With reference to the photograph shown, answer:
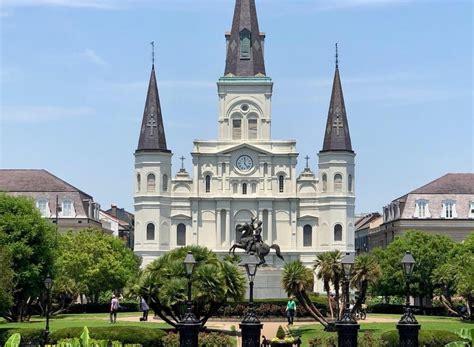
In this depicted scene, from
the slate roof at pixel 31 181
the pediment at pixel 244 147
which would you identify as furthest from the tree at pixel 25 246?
the pediment at pixel 244 147

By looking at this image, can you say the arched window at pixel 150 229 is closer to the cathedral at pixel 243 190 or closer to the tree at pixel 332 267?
the cathedral at pixel 243 190

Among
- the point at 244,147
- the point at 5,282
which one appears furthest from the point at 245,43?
the point at 5,282

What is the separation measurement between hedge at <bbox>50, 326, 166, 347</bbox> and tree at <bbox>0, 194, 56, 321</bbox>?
14.0 m

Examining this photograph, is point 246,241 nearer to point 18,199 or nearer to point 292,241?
point 18,199

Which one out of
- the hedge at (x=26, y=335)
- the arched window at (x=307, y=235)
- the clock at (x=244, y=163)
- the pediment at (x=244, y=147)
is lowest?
the hedge at (x=26, y=335)

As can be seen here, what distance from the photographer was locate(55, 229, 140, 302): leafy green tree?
80938 mm

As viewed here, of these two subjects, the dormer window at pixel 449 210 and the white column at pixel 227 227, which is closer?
the dormer window at pixel 449 210

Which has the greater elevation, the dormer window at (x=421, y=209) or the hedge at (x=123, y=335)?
the dormer window at (x=421, y=209)

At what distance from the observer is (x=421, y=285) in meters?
81.5

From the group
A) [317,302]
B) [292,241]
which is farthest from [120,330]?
[292,241]

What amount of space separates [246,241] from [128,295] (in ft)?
56.0

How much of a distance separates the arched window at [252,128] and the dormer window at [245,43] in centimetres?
791

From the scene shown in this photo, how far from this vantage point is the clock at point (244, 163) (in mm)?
115250

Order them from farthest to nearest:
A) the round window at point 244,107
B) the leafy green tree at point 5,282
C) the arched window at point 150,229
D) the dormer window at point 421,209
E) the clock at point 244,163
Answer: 1. the round window at point 244,107
2. the clock at point 244,163
3. the arched window at point 150,229
4. the dormer window at point 421,209
5. the leafy green tree at point 5,282
